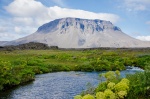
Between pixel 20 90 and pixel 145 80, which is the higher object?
pixel 145 80

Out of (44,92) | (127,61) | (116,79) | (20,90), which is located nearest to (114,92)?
(116,79)

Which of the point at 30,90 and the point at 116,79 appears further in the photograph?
the point at 30,90

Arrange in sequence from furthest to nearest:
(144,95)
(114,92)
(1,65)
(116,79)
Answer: (1,65) < (116,79) < (144,95) < (114,92)

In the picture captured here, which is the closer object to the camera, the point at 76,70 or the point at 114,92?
the point at 114,92

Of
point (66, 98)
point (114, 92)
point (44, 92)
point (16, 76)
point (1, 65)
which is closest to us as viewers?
point (114, 92)

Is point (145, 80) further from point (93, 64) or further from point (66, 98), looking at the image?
point (93, 64)

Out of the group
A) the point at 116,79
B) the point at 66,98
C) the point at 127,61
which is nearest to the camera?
the point at 116,79

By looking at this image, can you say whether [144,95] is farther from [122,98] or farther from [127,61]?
[127,61]

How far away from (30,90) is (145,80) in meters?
39.7

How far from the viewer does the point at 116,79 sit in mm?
23906

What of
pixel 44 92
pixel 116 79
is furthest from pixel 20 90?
pixel 116 79

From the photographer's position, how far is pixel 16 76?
6500cm

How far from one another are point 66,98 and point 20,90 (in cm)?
1241

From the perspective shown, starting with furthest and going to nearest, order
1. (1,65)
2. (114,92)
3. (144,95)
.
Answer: (1,65) < (144,95) < (114,92)
